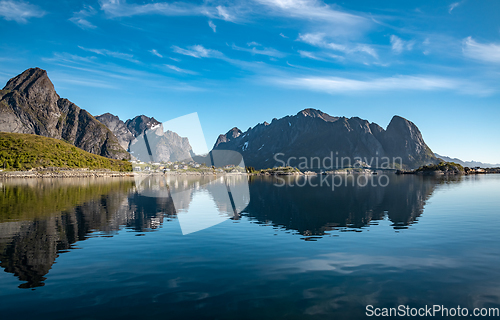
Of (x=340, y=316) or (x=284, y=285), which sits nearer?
(x=340, y=316)

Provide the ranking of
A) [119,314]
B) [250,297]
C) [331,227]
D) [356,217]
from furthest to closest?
[356,217] → [331,227] → [250,297] → [119,314]

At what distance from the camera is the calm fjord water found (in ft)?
53.6

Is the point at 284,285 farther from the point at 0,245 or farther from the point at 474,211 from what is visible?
the point at 474,211

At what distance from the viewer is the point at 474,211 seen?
55.7 m

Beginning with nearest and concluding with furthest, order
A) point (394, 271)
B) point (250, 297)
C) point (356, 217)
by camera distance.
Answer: point (250, 297)
point (394, 271)
point (356, 217)

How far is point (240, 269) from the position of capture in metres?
22.6

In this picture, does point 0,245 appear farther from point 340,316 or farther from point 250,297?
point 340,316

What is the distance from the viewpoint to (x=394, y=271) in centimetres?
2219

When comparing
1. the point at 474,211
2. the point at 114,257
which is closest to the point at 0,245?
the point at 114,257

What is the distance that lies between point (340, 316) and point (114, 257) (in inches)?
778

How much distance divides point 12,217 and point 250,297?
148ft

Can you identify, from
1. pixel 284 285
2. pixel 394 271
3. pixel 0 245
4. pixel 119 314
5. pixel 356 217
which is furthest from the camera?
pixel 356 217

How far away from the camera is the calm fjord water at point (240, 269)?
53.6 ft

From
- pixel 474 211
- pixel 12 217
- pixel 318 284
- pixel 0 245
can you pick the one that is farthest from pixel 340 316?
pixel 474 211
